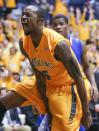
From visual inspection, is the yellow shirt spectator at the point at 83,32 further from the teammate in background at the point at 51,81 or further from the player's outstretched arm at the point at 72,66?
the player's outstretched arm at the point at 72,66

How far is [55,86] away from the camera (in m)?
3.33

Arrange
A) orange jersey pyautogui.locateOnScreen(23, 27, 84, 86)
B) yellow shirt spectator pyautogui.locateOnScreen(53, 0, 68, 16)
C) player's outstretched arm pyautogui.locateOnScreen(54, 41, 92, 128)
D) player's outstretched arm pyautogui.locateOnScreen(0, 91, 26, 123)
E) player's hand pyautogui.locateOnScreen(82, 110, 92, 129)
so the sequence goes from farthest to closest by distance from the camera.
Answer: yellow shirt spectator pyautogui.locateOnScreen(53, 0, 68, 16) → player's outstretched arm pyautogui.locateOnScreen(0, 91, 26, 123) → player's hand pyautogui.locateOnScreen(82, 110, 92, 129) → orange jersey pyautogui.locateOnScreen(23, 27, 84, 86) → player's outstretched arm pyautogui.locateOnScreen(54, 41, 92, 128)

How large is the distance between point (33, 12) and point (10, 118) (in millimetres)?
2775

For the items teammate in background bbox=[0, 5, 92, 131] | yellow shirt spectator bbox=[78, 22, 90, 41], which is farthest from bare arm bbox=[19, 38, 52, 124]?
yellow shirt spectator bbox=[78, 22, 90, 41]

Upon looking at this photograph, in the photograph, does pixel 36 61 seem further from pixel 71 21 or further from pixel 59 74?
pixel 71 21

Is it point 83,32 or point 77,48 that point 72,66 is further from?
point 83,32

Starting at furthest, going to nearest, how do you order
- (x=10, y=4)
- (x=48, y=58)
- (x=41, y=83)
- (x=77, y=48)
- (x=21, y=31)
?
(x=10, y=4), (x=21, y=31), (x=77, y=48), (x=41, y=83), (x=48, y=58)

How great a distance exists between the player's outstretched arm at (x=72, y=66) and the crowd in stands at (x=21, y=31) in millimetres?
3263

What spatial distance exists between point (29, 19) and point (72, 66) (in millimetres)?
656

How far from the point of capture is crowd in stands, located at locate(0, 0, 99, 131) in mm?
6827

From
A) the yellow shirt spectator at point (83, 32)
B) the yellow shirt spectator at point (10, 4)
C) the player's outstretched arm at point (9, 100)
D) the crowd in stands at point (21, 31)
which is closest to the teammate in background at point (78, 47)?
the player's outstretched arm at point (9, 100)

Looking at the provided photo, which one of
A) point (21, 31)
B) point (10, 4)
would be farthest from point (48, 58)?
point (10, 4)

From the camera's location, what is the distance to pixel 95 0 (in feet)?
45.4

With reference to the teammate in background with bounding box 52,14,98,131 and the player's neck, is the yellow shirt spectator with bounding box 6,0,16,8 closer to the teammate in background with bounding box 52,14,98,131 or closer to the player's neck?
the teammate in background with bounding box 52,14,98,131
